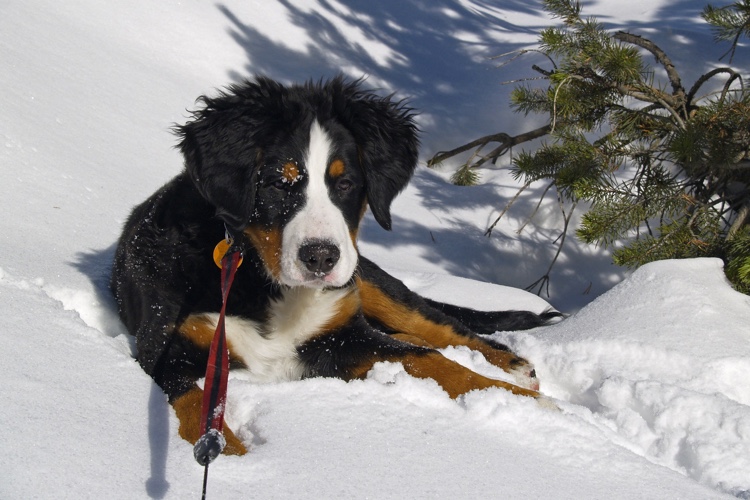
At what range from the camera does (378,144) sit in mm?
2896


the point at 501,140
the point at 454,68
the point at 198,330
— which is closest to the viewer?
the point at 198,330

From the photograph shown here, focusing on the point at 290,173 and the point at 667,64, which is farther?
the point at 667,64

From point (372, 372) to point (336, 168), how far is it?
738 millimetres

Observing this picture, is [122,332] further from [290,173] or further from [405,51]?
[405,51]

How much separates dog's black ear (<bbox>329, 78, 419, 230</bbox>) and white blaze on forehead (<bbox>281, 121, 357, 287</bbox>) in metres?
0.32

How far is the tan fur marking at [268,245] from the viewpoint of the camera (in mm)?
2490

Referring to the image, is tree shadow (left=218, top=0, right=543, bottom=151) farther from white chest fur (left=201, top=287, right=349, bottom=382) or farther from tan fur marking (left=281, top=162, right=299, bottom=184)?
tan fur marking (left=281, top=162, right=299, bottom=184)

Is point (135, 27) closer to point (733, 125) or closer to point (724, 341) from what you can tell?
point (733, 125)

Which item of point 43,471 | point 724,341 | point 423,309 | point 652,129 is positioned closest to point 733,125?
point 652,129

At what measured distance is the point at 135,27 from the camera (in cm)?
812

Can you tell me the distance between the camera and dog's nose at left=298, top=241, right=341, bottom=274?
235 cm

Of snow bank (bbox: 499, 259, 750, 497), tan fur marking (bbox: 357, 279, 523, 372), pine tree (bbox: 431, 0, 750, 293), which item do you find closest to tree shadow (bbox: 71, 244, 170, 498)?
tan fur marking (bbox: 357, 279, 523, 372)

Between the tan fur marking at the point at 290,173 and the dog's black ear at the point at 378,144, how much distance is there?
1.25ft

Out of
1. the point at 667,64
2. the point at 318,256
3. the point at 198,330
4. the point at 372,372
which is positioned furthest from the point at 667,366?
the point at 667,64
